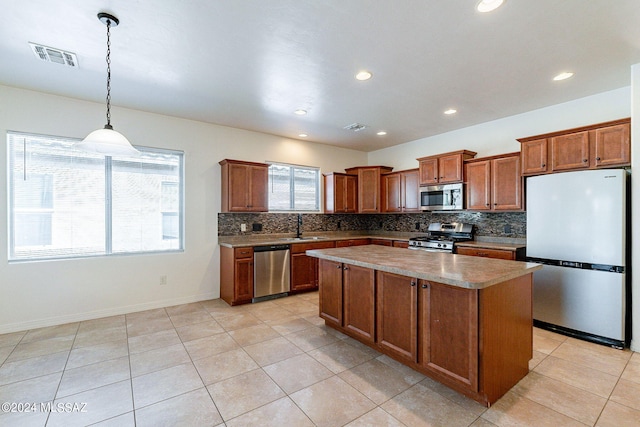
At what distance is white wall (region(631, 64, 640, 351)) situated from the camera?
276cm

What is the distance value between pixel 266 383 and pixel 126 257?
285 cm

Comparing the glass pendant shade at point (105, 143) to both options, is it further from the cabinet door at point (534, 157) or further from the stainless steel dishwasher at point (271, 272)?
the cabinet door at point (534, 157)

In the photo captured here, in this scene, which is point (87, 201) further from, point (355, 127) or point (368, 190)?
point (368, 190)

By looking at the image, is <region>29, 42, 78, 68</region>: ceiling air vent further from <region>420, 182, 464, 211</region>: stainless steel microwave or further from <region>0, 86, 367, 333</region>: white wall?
<region>420, 182, 464, 211</region>: stainless steel microwave

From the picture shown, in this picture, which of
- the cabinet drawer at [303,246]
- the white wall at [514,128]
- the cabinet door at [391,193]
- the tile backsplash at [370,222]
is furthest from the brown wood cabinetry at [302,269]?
the white wall at [514,128]

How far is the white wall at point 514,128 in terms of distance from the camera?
339 centimetres

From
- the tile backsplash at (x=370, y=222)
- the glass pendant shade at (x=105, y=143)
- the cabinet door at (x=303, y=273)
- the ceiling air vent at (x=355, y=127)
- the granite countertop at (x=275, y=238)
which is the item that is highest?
the ceiling air vent at (x=355, y=127)

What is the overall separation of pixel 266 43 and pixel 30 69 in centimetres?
245

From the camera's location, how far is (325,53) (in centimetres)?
256

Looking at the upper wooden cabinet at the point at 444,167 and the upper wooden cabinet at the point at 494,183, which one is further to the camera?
the upper wooden cabinet at the point at 444,167

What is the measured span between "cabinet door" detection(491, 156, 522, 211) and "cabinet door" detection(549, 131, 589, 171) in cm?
51

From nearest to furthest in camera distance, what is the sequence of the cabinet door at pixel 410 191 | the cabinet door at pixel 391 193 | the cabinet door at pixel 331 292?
the cabinet door at pixel 331 292, the cabinet door at pixel 410 191, the cabinet door at pixel 391 193

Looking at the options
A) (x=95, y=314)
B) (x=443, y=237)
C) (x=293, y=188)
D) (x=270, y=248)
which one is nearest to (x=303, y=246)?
(x=270, y=248)

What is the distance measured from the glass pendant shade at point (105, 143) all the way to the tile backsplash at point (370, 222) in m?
2.51
